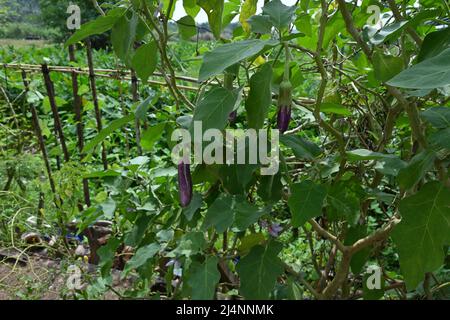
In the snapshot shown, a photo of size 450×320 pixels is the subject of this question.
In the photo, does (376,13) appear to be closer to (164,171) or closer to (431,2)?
(431,2)

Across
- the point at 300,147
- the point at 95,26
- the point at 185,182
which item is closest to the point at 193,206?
the point at 185,182

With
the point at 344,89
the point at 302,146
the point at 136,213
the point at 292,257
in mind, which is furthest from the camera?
the point at 292,257

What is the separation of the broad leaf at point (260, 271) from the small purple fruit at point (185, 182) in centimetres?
11

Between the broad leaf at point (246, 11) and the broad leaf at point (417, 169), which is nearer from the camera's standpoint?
the broad leaf at point (417, 169)

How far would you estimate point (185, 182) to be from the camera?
0.72 meters

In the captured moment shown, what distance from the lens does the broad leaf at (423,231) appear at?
0.59 meters

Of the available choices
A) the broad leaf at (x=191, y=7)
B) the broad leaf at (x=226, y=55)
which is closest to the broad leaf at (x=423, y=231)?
the broad leaf at (x=226, y=55)

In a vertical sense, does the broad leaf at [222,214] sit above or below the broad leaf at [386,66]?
below

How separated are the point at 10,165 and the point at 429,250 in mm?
1811

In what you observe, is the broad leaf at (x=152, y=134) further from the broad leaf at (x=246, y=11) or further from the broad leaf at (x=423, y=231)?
the broad leaf at (x=423, y=231)

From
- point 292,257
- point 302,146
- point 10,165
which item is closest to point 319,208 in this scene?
point 302,146

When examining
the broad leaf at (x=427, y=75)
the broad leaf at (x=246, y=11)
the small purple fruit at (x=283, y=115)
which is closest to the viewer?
the broad leaf at (x=427, y=75)

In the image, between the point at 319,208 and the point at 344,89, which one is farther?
the point at 344,89

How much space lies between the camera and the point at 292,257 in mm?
1974
